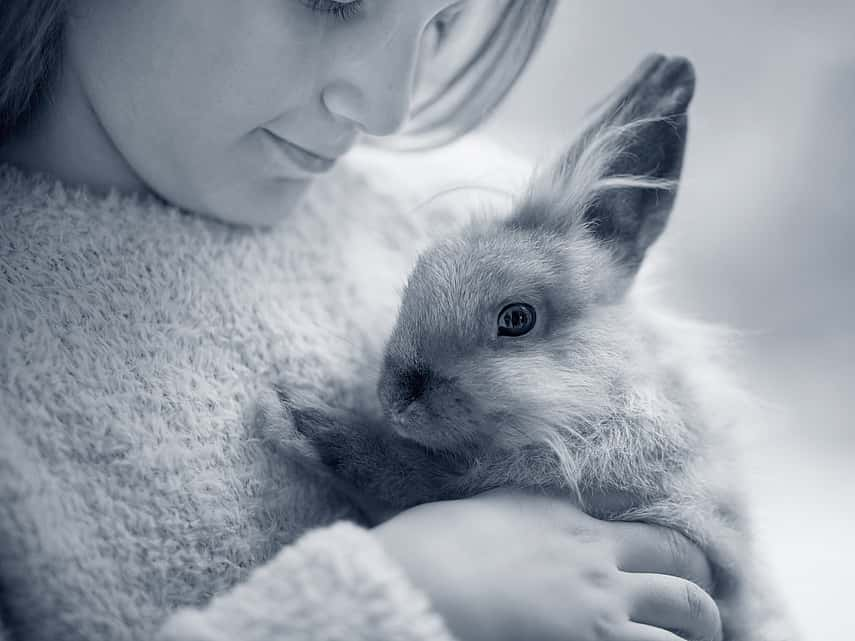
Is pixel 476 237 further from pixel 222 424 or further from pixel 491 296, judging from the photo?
pixel 222 424

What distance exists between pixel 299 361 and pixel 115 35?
15.4 inches

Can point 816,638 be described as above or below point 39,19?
below

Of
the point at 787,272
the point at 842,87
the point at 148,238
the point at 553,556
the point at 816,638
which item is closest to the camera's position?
the point at 553,556

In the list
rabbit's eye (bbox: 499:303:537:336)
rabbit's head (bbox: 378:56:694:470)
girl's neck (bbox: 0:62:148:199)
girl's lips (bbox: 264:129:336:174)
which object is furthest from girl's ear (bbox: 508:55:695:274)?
girl's neck (bbox: 0:62:148:199)

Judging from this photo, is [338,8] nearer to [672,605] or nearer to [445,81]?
[445,81]

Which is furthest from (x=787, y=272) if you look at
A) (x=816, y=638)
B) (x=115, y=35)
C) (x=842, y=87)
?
(x=115, y=35)

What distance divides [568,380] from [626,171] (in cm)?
29

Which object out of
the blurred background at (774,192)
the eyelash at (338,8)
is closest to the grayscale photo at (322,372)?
the eyelash at (338,8)

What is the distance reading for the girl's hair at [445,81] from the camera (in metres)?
0.86

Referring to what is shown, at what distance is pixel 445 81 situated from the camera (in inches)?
49.8

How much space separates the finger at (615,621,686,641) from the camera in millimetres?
807

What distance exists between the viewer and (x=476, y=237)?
95 centimetres

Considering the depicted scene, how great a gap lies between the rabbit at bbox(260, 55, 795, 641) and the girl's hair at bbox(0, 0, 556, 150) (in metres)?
0.23

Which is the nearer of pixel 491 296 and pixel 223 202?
pixel 491 296
